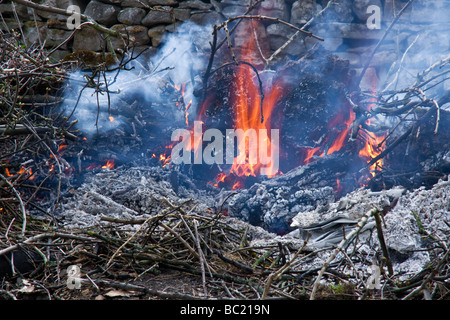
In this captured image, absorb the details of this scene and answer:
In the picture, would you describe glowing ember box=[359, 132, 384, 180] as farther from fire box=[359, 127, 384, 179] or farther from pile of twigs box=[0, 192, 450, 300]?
pile of twigs box=[0, 192, 450, 300]

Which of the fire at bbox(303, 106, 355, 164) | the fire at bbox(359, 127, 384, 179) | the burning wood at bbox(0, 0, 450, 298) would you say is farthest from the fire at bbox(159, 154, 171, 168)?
the fire at bbox(359, 127, 384, 179)

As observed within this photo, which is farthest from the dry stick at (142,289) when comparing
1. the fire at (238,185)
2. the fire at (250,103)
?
the fire at (250,103)

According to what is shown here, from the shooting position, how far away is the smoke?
5.12m

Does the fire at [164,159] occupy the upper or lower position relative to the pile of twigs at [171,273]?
upper

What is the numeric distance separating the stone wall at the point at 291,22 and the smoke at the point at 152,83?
25 cm

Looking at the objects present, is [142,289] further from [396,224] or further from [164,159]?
[164,159]

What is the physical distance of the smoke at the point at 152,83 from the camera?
16.8ft

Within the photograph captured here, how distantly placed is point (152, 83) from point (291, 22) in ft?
8.25

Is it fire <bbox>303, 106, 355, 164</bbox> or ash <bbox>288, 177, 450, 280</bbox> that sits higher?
fire <bbox>303, 106, 355, 164</bbox>

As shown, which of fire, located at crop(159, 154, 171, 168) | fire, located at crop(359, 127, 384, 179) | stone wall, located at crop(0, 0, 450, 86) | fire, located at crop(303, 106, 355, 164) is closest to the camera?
fire, located at crop(359, 127, 384, 179)

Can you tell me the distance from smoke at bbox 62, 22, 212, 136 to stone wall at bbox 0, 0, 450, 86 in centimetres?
25

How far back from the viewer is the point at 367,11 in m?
6.32

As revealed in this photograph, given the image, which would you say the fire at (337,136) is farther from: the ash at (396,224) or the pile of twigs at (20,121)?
the pile of twigs at (20,121)
